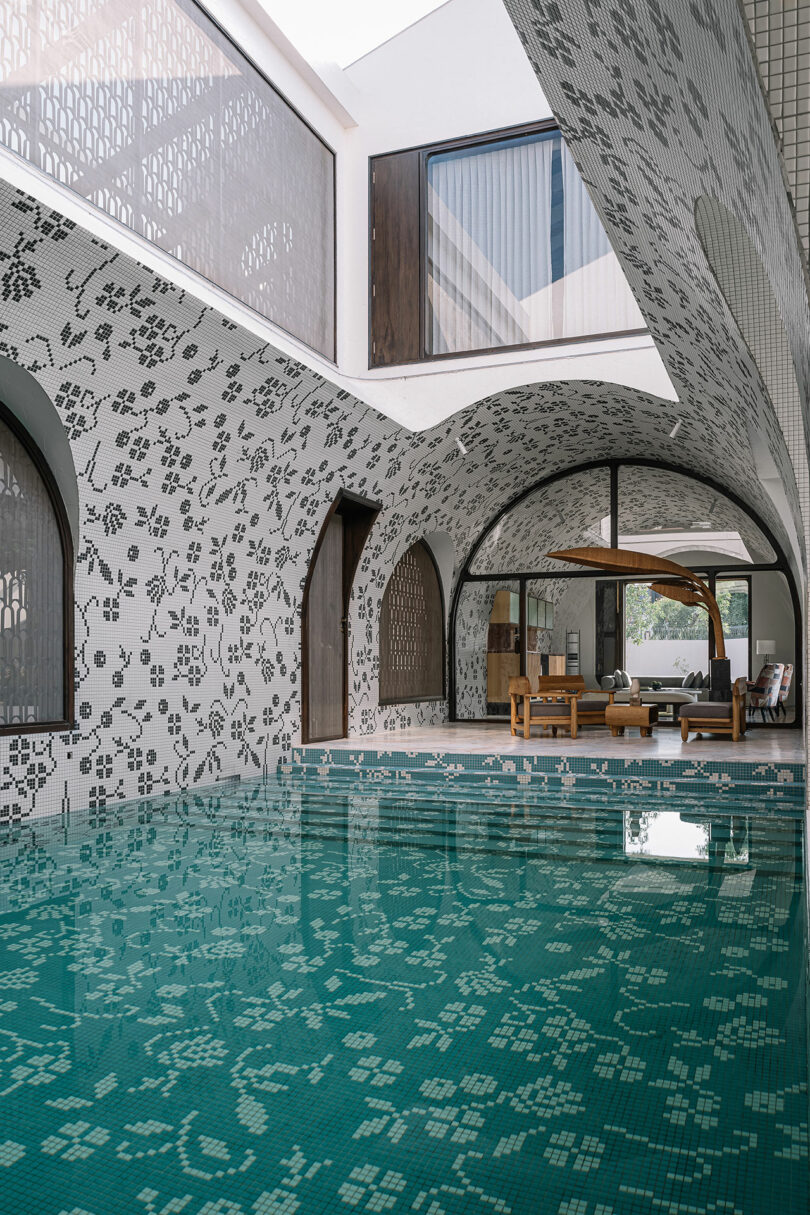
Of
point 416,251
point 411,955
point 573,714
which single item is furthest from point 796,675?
point 411,955

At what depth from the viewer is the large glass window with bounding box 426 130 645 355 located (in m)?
10.1

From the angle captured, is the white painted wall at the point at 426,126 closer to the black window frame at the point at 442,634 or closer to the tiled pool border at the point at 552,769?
the black window frame at the point at 442,634

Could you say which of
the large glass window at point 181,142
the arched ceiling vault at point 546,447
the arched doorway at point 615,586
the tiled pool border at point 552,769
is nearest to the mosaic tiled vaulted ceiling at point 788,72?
the large glass window at point 181,142

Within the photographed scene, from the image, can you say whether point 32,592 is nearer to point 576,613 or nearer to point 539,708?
point 539,708

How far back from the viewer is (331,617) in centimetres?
1128

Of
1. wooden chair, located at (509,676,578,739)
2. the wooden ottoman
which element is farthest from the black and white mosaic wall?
the wooden ottoman

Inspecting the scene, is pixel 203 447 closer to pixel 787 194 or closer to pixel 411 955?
pixel 411 955

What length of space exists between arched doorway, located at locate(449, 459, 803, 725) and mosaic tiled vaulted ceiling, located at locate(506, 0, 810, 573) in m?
8.50

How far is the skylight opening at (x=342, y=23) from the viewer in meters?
9.26

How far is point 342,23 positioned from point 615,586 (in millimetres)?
8606

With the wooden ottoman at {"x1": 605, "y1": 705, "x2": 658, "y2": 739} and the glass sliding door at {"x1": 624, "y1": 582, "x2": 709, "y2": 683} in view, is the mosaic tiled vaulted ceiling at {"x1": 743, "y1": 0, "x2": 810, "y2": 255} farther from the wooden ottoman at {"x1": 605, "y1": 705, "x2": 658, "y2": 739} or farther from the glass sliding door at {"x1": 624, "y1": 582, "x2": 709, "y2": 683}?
the glass sliding door at {"x1": 624, "y1": 582, "x2": 709, "y2": 683}

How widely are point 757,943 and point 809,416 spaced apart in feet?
7.43

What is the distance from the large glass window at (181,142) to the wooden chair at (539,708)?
4611mm

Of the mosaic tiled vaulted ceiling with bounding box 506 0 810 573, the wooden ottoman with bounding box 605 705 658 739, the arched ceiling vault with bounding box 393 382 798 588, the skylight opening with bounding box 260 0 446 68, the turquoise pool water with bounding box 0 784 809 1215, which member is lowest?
the turquoise pool water with bounding box 0 784 809 1215
